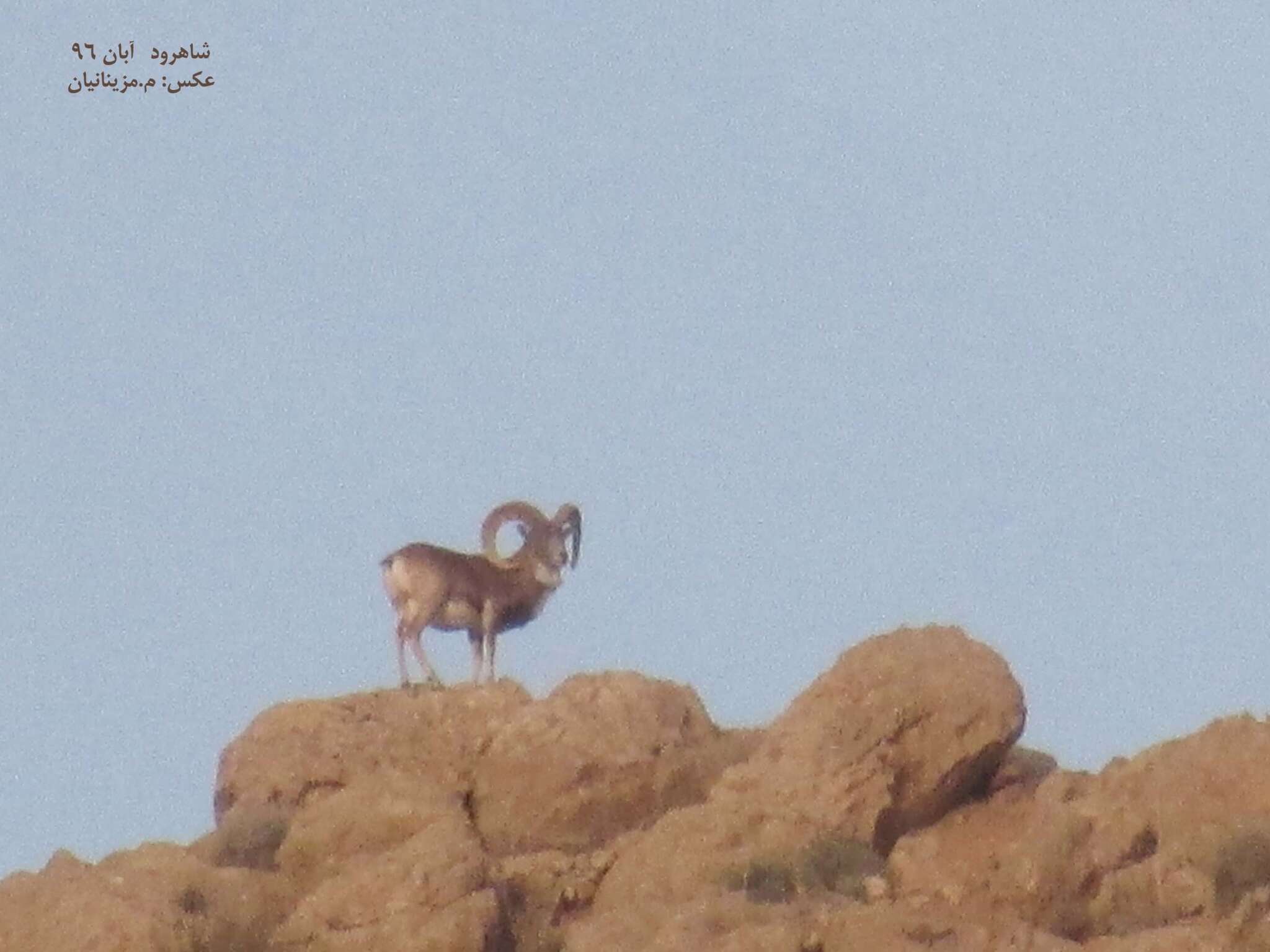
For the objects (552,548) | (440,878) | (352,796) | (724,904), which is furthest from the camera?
(552,548)

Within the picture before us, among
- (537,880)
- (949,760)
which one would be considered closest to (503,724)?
(537,880)

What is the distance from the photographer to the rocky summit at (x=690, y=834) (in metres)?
18.8

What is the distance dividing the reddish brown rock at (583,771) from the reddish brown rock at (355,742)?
34 cm

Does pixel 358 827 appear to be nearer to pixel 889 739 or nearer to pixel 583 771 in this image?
pixel 583 771

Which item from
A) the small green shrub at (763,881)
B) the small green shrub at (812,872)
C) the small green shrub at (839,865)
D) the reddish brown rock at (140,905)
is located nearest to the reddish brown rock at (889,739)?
the small green shrub at (839,865)

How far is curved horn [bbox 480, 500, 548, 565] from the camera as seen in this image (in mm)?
27000

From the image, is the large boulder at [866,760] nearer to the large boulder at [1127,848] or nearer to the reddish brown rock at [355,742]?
the large boulder at [1127,848]

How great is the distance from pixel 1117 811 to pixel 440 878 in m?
5.32

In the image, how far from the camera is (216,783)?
2381 cm

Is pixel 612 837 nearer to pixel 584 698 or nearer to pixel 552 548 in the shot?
pixel 584 698

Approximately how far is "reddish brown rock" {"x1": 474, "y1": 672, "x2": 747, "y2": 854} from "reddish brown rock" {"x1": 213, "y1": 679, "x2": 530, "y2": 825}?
0.34 m

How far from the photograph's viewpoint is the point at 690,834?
806 inches

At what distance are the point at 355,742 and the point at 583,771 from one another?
2095 millimetres

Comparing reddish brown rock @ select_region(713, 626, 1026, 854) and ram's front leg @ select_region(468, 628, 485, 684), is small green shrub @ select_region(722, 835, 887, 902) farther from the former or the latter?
ram's front leg @ select_region(468, 628, 485, 684)
